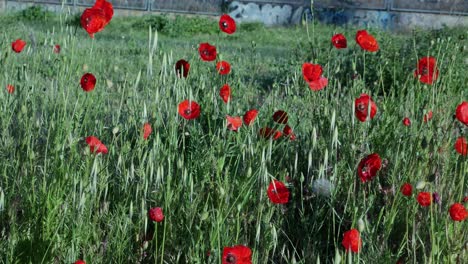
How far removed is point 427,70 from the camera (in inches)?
123

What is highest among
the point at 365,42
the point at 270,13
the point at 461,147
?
the point at 365,42

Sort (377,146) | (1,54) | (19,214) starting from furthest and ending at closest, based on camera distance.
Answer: (1,54) < (377,146) < (19,214)

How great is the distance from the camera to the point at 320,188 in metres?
2.77

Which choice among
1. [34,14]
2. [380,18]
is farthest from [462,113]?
[380,18]

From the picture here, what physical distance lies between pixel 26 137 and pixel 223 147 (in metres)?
0.66

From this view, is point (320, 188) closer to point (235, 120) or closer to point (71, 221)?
point (235, 120)

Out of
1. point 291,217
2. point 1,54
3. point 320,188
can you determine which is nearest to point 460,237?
point 320,188

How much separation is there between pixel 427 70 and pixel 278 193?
0.97 m

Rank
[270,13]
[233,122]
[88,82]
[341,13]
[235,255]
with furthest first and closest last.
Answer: [270,13]
[341,13]
[88,82]
[233,122]
[235,255]

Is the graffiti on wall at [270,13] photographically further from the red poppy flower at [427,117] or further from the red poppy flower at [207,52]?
the red poppy flower at [427,117]

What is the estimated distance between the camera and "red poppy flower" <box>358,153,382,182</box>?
244 cm

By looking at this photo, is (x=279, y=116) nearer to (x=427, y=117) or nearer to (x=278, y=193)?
(x=278, y=193)

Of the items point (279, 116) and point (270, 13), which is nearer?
point (279, 116)

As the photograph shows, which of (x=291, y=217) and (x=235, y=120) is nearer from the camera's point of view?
(x=235, y=120)
